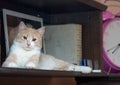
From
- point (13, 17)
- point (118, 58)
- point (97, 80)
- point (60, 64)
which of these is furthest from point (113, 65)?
point (13, 17)

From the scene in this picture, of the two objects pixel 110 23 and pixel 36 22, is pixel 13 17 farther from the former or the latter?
pixel 110 23

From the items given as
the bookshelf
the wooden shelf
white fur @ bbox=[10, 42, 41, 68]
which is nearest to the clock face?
the bookshelf

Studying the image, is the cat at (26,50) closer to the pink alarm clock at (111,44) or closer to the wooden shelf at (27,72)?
the wooden shelf at (27,72)

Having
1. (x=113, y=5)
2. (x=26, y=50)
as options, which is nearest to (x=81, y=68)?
(x=26, y=50)

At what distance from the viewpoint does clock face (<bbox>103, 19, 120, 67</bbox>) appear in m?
1.57

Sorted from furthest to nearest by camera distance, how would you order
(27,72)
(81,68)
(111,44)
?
1. (111,44)
2. (81,68)
3. (27,72)

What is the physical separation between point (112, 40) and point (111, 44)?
0.08 feet

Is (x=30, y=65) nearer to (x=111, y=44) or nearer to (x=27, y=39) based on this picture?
(x=27, y=39)

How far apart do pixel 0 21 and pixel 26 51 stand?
187 millimetres

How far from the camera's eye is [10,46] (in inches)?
47.2

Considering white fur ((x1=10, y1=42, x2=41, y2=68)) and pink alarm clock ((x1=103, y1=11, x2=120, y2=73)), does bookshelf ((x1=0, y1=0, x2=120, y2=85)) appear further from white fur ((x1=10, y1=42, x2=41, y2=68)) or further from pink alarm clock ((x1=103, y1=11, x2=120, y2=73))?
white fur ((x1=10, y1=42, x2=41, y2=68))

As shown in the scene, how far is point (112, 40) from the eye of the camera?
1.61m

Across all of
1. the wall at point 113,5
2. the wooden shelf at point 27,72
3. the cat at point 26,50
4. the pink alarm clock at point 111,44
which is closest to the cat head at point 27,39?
the cat at point 26,50

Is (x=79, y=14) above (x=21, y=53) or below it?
above
